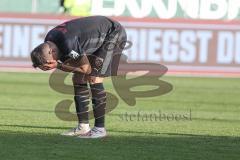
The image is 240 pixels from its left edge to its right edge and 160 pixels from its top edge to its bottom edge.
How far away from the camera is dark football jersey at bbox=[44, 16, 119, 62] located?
29.1ft

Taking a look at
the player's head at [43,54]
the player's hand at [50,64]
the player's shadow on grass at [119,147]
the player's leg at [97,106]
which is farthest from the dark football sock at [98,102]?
the player's head at [43,54]

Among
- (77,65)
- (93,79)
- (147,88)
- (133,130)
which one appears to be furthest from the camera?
(147,88)

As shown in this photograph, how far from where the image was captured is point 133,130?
10.3 meters

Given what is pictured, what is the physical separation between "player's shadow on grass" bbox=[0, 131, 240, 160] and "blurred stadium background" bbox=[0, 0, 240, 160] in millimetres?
11

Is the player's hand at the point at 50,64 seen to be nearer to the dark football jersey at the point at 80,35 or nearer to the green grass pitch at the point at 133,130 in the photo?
the dark football jersey at the point at 80,35

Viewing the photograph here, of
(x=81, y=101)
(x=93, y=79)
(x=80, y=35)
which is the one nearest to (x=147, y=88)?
(x=81, y=101)

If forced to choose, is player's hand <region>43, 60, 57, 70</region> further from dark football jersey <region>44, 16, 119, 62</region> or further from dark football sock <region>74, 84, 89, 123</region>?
dark football sock <region>74, 84, 89, 123</region>

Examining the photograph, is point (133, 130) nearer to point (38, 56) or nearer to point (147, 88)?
point (38, 56)

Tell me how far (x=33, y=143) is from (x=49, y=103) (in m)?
5.69

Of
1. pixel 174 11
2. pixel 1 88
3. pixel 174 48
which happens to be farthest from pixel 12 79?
pixel 174 11

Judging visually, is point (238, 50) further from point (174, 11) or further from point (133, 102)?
point (133, 102)

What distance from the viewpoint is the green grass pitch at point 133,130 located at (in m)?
8.13

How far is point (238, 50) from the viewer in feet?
71.7

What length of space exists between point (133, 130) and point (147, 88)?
7.45m
